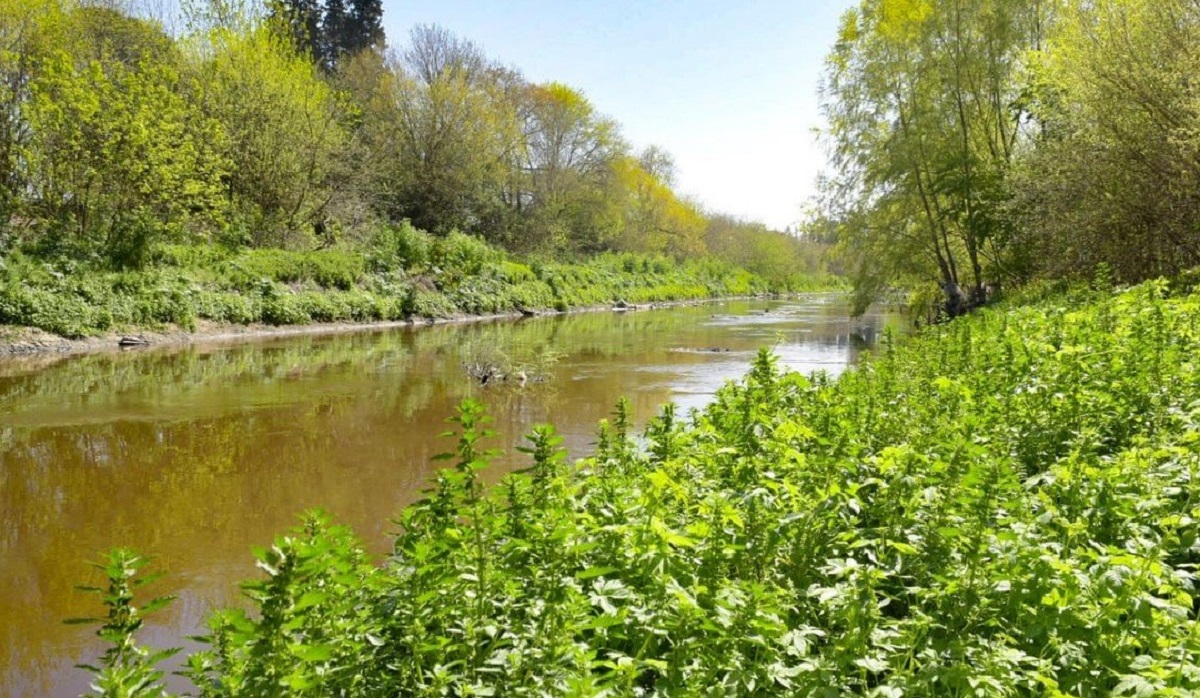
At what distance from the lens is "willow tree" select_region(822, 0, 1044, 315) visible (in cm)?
1917

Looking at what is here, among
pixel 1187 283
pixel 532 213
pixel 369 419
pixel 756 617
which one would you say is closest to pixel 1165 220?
pixel 1187 283

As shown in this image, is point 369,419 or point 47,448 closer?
point 47,448

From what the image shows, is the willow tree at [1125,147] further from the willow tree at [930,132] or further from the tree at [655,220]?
the tree at [655,220]

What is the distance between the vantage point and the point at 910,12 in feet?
64.3

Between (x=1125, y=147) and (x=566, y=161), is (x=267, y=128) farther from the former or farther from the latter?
(x=1125, y=147)

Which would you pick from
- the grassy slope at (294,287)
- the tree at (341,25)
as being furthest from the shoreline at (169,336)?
the tree at (341,25)

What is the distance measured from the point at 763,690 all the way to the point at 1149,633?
3.61 ft

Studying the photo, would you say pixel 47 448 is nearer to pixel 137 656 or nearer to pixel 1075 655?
pixel 137 656

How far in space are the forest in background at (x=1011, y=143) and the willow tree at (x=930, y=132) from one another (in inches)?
1.5

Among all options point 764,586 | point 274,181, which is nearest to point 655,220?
point 274,181

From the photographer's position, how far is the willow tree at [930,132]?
19172mm

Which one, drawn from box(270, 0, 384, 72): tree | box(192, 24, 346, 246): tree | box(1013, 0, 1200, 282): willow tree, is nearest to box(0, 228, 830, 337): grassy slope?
box(192, 24, 346, 246): tree

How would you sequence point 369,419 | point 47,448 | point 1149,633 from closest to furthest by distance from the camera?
point 1149,633 → point 47,448 → point 369,419

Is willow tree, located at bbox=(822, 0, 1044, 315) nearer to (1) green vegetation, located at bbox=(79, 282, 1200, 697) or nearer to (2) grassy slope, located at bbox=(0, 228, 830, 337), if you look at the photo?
(2) grassy slope, located at bbox=(0, 228, 830, 337)
